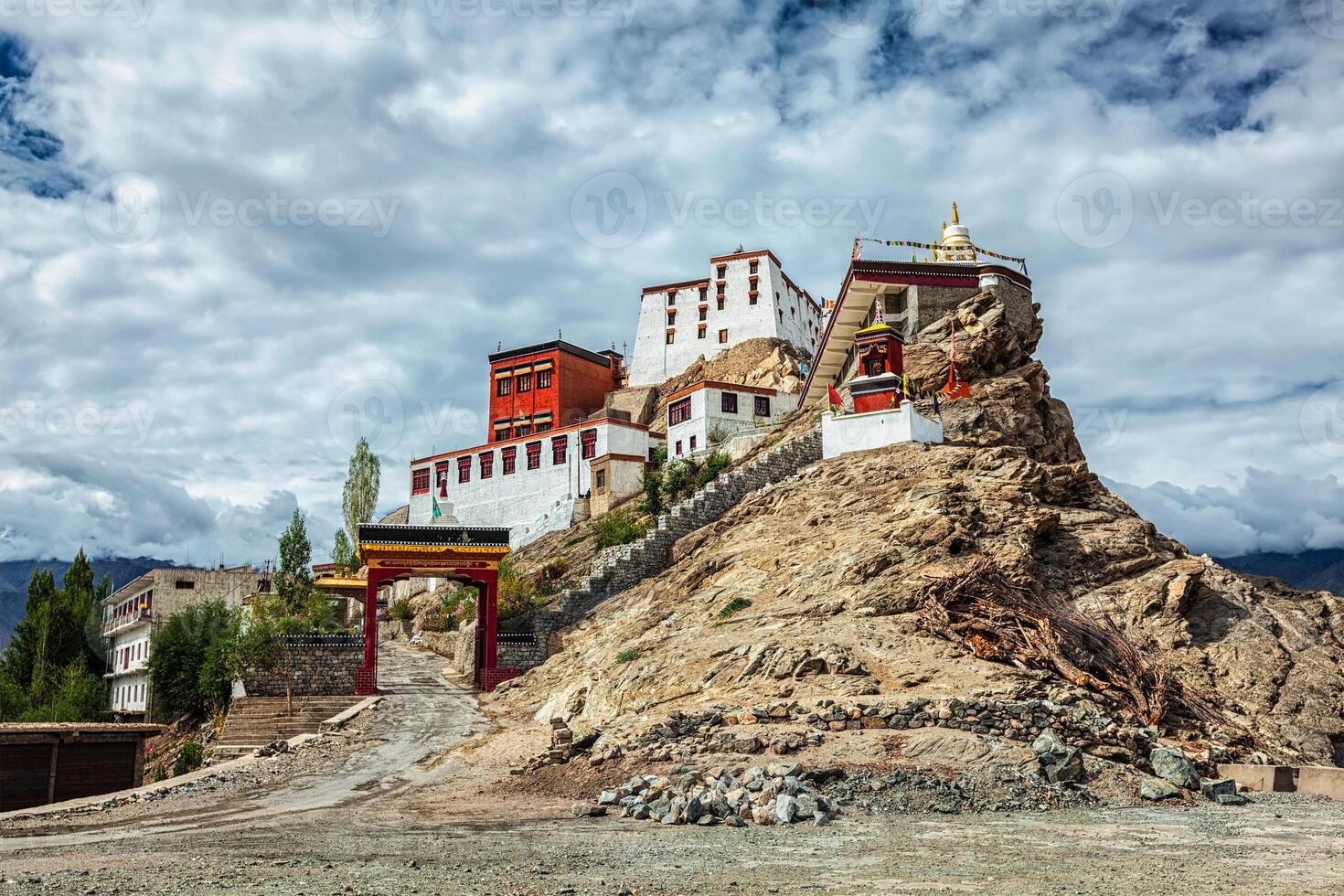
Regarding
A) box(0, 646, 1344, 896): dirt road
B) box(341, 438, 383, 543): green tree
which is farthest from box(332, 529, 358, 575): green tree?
box(0, 646, 1344, 896): dirt road

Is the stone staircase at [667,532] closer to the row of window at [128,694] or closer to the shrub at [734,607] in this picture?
the shrub at [734,607]

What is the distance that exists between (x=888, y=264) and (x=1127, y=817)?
36.0m

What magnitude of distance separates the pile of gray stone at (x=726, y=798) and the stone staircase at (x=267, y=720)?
15.4 m

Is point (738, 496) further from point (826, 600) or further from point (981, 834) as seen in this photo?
point (981, 834)

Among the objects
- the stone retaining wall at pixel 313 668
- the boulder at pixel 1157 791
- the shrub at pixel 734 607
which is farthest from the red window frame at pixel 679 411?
the boulder at pixel 1157 791

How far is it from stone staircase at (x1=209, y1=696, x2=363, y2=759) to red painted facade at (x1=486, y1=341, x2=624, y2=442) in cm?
4152

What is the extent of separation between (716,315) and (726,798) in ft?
214

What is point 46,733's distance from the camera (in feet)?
98.0

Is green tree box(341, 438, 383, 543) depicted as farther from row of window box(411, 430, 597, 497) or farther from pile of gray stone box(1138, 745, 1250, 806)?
pile of gray stone box(1138, 745, 1250, 806)

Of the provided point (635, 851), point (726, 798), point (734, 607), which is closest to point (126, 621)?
point (734, 607)

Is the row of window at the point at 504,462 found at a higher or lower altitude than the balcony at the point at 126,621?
higher

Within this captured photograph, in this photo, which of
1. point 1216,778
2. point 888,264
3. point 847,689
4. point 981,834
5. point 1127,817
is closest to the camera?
point 981,834

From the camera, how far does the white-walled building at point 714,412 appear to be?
60719 mm

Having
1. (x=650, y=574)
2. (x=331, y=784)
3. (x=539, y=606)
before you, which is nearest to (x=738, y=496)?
(x=650, y=574)
